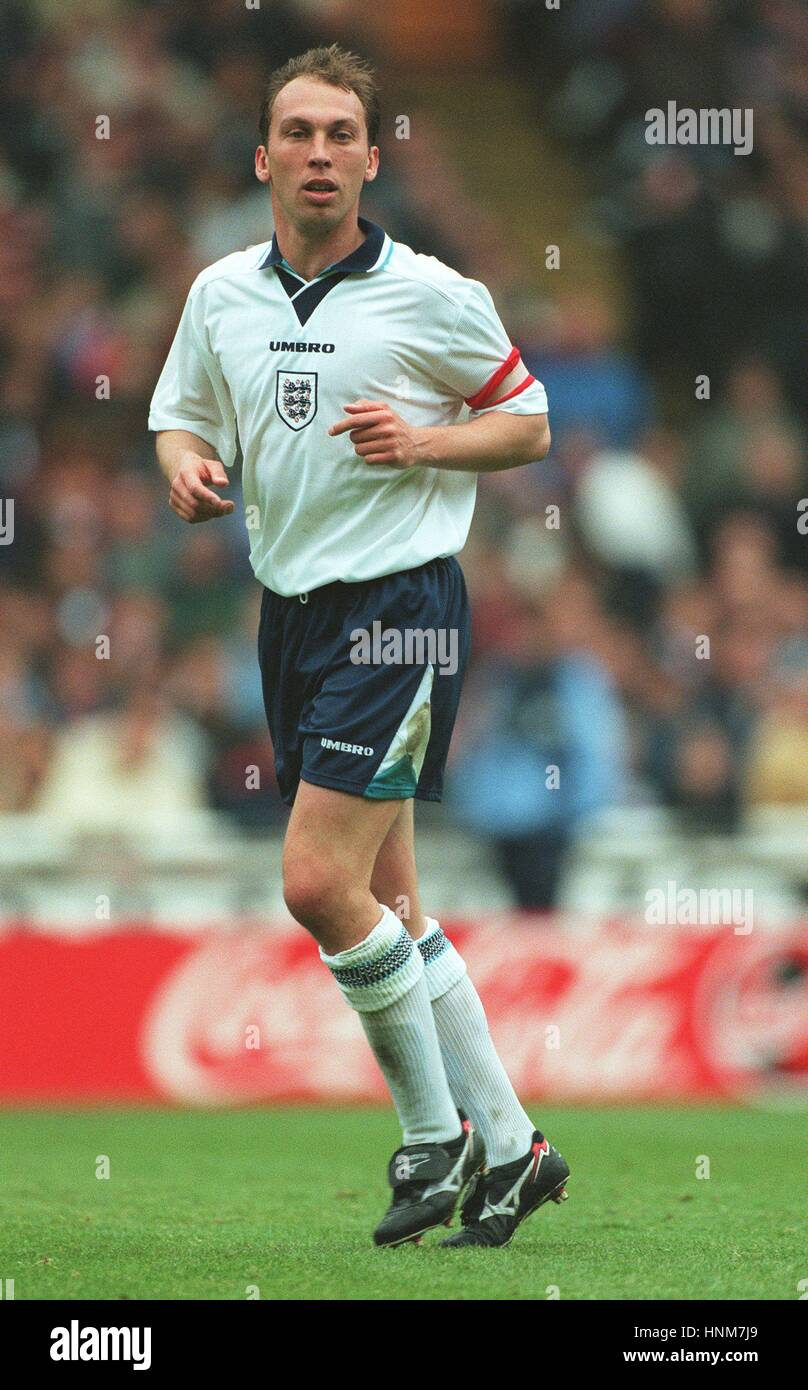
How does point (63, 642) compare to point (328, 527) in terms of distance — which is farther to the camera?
point (63, 642)

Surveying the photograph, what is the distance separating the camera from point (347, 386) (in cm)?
486

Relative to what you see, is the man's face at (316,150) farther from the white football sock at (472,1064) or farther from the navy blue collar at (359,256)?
the white football sock at (472,1064)

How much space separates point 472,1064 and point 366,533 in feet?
4.24

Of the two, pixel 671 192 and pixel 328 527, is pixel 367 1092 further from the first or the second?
pixel 671 192

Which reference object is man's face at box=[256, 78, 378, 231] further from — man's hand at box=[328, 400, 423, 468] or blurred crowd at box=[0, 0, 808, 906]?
blurred crowd at box=[0, 0, 808, 906]

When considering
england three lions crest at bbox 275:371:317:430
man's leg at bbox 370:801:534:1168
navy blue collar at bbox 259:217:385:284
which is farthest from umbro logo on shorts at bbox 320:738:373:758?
navy blue collar at bbox 259:217:385:284

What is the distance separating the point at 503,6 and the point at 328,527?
13048 mm

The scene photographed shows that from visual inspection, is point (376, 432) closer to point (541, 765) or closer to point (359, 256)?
point (359, 256)

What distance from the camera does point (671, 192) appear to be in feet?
44.3

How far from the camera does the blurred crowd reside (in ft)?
35.0

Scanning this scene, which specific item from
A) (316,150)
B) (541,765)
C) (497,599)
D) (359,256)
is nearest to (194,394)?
(359,256)

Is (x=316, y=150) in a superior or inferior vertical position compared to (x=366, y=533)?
superior

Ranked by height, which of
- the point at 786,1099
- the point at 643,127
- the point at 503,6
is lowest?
the point at 786,1099

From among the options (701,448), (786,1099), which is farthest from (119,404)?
(786,1099)
